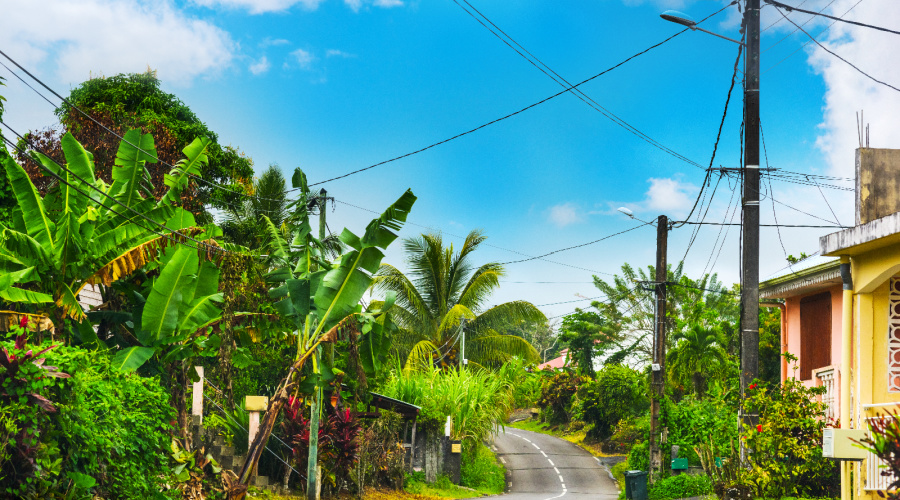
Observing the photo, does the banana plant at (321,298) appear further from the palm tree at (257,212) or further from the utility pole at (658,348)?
the utility pole at (658,348)

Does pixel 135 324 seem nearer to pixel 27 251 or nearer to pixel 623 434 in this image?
pixel 27 251

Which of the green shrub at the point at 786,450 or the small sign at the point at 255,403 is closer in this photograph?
the green shrub at the point at 786,450

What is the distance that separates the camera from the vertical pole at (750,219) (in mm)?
13328

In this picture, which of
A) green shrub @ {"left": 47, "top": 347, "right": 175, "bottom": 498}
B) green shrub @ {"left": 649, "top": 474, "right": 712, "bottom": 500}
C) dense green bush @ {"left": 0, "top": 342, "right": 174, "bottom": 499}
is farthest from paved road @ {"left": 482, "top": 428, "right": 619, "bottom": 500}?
dense green bush @ {"left": 0, "top": 342, "right": 174, "bottom": 499}

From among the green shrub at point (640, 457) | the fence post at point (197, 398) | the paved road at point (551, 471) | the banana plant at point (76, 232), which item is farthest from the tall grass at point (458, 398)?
the banana plant at point (76, 232)

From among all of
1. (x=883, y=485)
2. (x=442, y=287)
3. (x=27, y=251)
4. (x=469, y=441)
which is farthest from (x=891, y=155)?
(x=442, y=287)

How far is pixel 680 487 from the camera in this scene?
2281 cm

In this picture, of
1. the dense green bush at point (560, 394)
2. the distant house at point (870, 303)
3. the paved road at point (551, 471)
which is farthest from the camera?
the dense green bush at point (560, 394)

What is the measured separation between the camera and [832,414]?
49.4 feet

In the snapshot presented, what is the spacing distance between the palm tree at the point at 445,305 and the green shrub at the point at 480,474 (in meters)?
4.19

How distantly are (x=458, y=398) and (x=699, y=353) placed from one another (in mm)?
12803

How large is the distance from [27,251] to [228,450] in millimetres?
6675

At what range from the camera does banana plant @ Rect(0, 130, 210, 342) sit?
1243 cm

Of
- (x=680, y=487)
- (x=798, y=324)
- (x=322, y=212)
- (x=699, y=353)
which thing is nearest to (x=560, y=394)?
(x=699, y=353)
